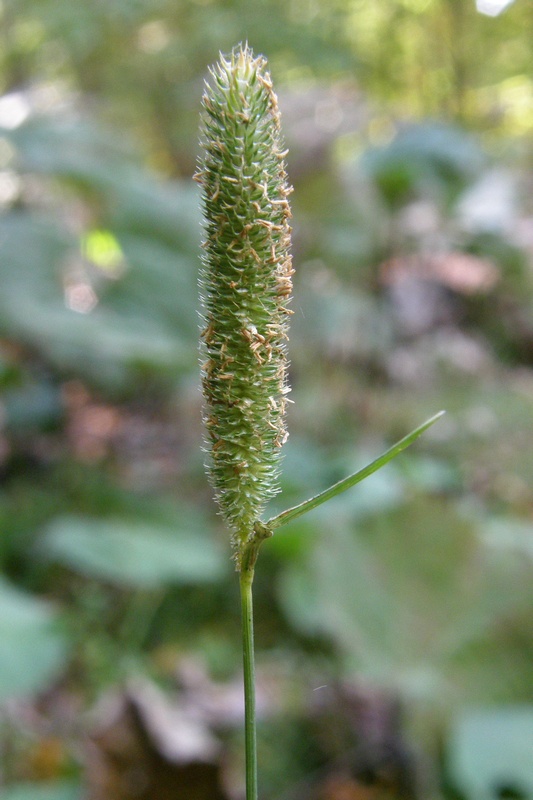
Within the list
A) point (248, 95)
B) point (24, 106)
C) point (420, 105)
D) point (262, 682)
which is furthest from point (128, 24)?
point (248, 95)

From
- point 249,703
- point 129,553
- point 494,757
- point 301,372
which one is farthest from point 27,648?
point 301,372

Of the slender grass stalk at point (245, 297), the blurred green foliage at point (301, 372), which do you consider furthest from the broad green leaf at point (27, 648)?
the slender grass stalk at point (245, 297)

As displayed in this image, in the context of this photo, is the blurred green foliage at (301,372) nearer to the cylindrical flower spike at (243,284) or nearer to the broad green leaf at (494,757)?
the broad green leaf at (494,757)

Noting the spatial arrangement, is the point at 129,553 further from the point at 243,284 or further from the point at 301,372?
the point at 301,372

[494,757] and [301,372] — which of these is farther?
[301,372]

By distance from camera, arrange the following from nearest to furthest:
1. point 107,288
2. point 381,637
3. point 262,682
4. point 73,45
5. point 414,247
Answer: point 381,637, point 262,682, point 107,288, point 414,247, point 73,45

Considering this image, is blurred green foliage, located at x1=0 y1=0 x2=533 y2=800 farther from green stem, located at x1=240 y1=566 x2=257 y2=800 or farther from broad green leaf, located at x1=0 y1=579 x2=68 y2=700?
green stem, located at x1=240 y1=566 x2=257 y2=800

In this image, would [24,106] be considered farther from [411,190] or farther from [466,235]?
[466,235]

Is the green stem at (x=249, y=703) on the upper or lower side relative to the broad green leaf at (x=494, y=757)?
upper
